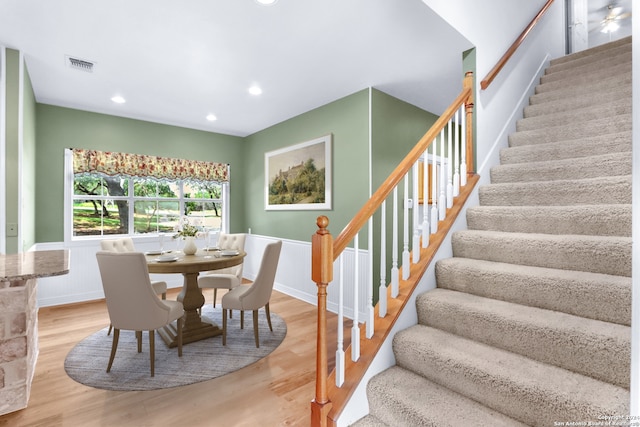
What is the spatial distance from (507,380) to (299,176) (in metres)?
3.59

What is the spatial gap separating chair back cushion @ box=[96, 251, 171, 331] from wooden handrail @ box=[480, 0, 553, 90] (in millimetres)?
3161

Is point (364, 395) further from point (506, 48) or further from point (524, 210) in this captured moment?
point (506, 48)

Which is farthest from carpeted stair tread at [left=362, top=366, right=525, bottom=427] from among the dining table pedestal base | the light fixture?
the light fixture

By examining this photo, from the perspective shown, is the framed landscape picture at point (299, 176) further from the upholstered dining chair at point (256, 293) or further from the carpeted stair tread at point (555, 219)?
the carpeted stair tread at point (555, 219)

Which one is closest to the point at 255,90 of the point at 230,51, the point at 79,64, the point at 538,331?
the point at 230,51

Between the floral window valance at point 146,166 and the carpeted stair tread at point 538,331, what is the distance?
4392 mm

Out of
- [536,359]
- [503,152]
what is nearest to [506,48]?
[503,152]

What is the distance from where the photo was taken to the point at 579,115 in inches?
104

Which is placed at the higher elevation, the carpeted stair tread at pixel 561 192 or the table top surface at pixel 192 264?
the carpeted stair tread at pixel 561 192

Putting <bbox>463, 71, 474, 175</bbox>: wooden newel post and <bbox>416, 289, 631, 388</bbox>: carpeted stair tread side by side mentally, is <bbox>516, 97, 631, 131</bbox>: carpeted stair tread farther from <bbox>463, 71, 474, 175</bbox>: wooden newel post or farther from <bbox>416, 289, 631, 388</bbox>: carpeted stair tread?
<bbox>416, 289, 631, 388</bbox>: carpeted stair tread

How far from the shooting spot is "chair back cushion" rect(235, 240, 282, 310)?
2777 millimetres

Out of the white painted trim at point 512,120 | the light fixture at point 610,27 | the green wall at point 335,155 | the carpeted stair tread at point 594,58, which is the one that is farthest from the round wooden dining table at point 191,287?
the light fixture at point 610,27

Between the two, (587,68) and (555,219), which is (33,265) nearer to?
(555,219)

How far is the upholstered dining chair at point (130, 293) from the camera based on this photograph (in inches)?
88.0
